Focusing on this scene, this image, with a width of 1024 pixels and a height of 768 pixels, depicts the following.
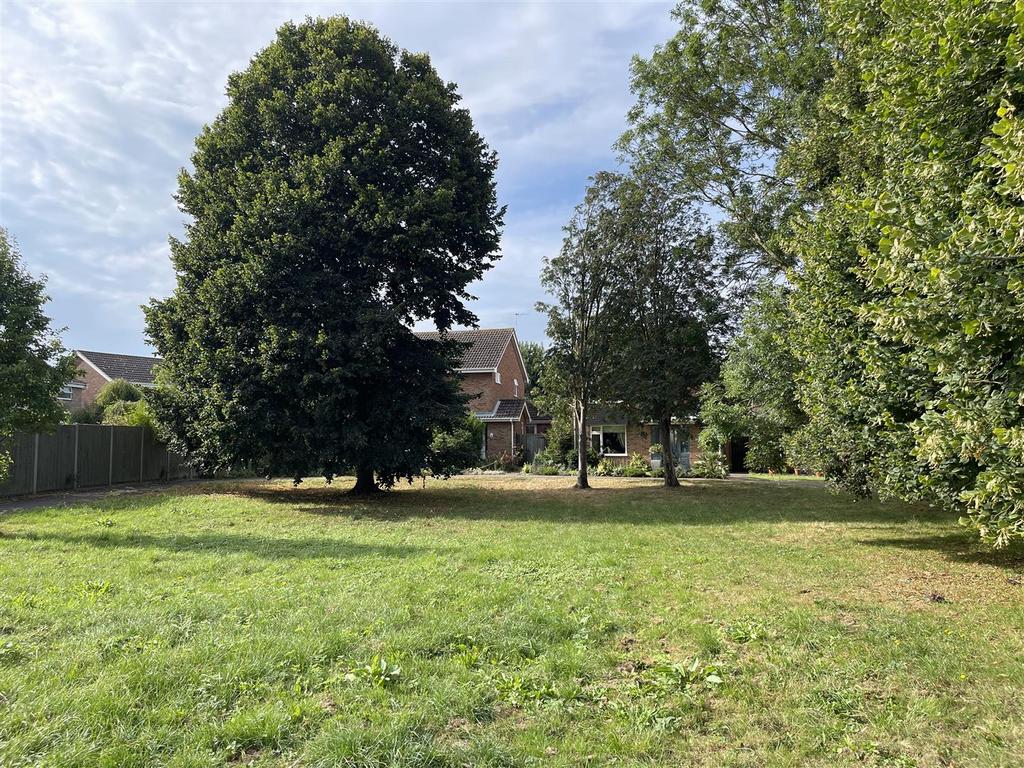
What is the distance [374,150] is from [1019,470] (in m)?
14.0

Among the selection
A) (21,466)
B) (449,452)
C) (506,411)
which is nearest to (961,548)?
(449,452)

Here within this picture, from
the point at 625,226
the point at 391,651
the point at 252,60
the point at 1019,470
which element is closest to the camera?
the point at 391,651

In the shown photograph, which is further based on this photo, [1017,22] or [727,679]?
[1017,22]

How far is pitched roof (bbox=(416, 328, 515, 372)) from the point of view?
34.5 metres

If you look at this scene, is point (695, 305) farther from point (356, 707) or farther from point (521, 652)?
point (356, 707)

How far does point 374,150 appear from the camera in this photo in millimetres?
14750

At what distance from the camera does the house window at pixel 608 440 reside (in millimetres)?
32562

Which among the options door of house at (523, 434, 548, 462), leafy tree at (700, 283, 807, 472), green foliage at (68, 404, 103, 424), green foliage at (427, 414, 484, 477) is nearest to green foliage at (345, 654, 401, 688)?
leafy tree at (700, 283, 807, 472)

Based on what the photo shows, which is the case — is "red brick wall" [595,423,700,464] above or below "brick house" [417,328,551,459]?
below

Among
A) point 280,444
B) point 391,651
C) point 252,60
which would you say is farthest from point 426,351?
point 391,651

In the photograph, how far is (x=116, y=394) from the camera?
2773 centimetres

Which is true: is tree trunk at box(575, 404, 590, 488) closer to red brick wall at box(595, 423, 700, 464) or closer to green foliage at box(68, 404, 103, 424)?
red brick wall at box(595, 423, 700, 464)

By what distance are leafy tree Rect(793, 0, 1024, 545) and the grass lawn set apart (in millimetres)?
1512

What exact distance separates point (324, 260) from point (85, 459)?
10437 millimetres
